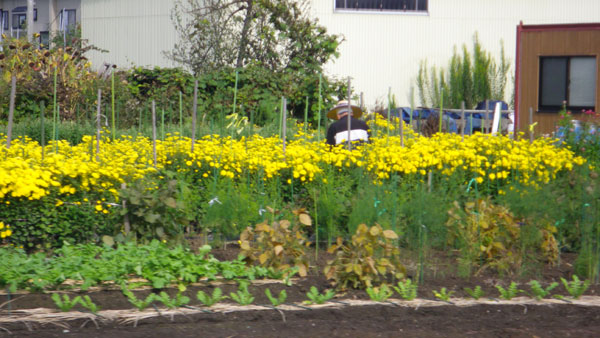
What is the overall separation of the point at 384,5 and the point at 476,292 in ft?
62.9

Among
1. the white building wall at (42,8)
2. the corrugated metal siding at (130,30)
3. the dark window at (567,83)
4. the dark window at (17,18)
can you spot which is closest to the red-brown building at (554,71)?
the dark window at (567,83)

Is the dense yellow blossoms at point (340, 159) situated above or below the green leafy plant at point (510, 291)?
above

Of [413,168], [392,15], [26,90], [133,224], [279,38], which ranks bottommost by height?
[133,224]

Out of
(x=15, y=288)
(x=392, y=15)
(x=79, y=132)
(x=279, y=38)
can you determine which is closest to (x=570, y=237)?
(x=15, y=288)

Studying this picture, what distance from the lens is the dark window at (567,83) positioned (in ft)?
54.7

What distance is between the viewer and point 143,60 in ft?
74.7

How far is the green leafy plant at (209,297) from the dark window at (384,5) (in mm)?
18818

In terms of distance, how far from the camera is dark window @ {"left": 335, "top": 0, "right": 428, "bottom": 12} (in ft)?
74.8

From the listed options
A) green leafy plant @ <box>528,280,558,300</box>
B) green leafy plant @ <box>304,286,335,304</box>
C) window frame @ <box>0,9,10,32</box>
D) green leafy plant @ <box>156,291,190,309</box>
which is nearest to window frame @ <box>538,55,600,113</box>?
green leafy plant @ <box>528,280,558,300</box>

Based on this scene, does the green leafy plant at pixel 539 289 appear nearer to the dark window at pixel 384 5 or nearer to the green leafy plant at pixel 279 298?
the green leafy plant at pixel 279 298

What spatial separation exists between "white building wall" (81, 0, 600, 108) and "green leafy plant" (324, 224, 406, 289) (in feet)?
57.2

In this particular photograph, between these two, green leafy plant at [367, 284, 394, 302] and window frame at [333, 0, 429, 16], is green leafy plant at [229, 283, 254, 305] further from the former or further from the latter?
window frame at [333, 0, 429, 16]

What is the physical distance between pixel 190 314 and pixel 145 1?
63.4 feet

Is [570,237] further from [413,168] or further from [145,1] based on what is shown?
[145,1]
